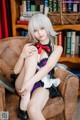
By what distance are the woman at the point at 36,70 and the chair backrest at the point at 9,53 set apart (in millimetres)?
131

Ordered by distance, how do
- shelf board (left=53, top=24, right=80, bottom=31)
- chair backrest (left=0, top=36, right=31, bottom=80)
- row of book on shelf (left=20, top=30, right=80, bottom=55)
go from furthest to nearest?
row of book on shelf (left=20, top=30, right=80, bottom=55)
shelf board (left=53, top=24, right=80, bottom=31)
chair backrest (left=0, top=36, right=31, bottom=80)

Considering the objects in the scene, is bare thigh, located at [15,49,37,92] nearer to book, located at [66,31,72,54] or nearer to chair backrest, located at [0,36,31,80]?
chair backrest, located at [0,36,31,80]

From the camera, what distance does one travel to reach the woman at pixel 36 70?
161 centimetres

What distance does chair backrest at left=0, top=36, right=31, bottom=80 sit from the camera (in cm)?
192

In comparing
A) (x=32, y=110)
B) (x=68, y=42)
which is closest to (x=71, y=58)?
(x=68, y=42)

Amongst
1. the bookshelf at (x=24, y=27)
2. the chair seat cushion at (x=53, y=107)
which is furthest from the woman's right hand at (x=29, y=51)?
the bookshelf at (x=24, y=27)

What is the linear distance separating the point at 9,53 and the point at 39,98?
51 centimetres

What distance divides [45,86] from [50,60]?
0.64ft

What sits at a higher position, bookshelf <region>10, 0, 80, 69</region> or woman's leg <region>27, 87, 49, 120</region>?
bookshelf <region>10, 0, 80, 69</region>

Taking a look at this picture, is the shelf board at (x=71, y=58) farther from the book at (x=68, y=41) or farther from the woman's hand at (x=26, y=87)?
the woman's hand at (x=26, y=87)

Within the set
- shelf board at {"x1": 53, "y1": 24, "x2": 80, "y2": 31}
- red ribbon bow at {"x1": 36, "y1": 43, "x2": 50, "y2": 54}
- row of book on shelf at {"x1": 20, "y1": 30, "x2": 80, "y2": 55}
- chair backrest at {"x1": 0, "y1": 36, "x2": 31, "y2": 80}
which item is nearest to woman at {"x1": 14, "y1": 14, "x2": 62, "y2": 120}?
red ribbon bow at {"x1": 36, "y1": 43, "x2": 50, "y2": 54}

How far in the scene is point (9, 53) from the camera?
1.94m

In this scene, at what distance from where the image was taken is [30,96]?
1651 mm

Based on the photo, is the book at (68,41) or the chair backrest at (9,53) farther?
the book at (68,41)
